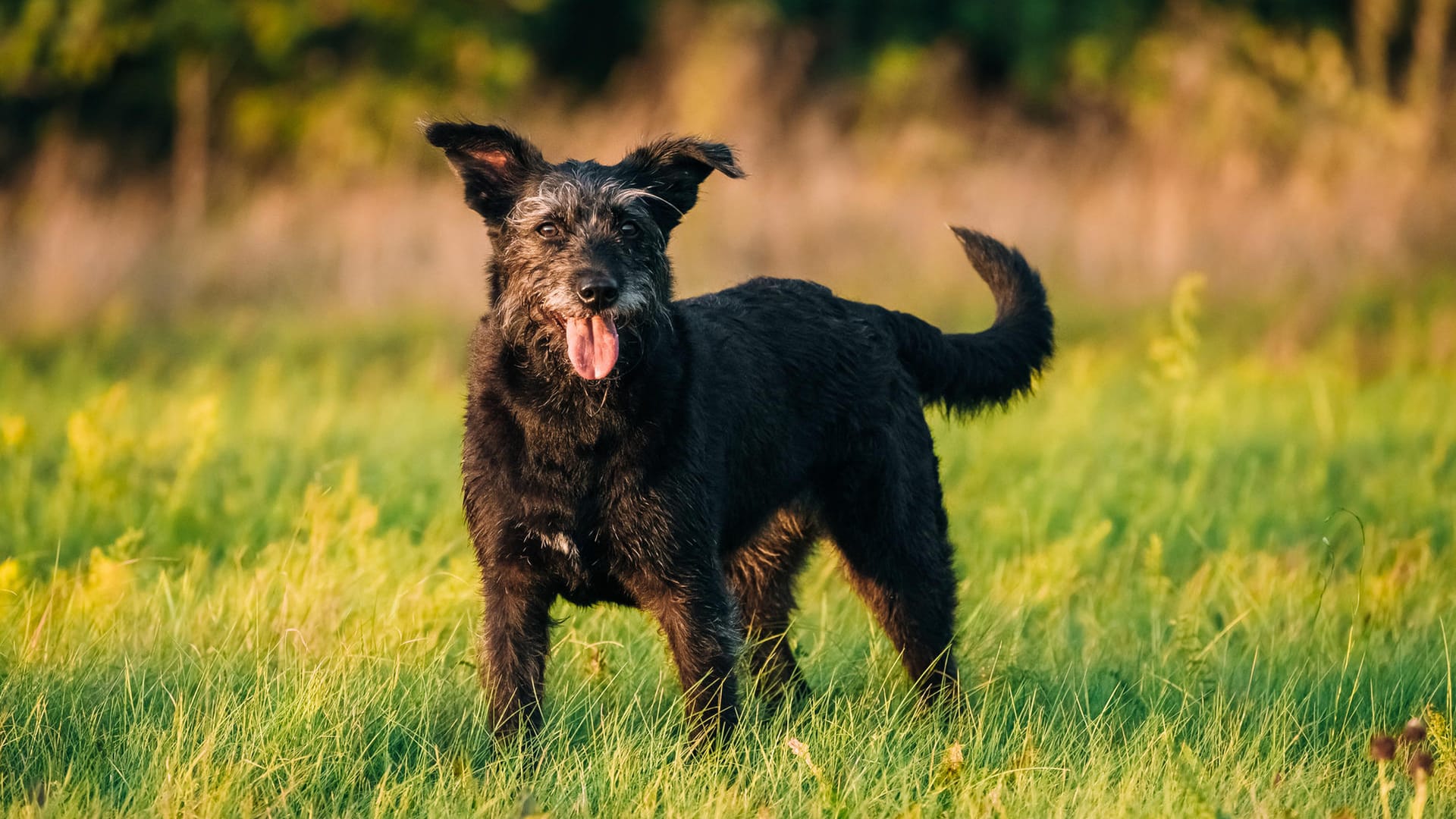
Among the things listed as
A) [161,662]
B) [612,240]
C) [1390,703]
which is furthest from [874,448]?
[161,662]

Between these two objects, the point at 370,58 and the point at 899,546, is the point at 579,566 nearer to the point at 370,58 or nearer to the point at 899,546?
the point at 899,546

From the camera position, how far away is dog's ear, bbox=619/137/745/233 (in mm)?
4590

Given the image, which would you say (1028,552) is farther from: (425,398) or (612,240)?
(425,398)

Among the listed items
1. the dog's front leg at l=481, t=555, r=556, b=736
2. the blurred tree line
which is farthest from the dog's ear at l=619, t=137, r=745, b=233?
the blurred tree line

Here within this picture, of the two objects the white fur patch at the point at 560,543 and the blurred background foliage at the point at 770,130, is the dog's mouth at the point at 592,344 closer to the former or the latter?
the white fur patch at the point at 560,543

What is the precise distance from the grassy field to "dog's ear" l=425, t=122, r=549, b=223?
1.41 meters

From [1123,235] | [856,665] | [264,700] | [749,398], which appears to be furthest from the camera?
[1123,235]

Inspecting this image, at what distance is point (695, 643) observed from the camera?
4.25 meters

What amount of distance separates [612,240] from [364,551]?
196 cm

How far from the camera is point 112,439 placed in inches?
263

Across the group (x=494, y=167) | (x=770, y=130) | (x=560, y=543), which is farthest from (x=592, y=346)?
(x=770, y=130)

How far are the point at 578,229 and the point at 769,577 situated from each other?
1595mm

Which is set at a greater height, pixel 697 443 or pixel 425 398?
pixel 697 443

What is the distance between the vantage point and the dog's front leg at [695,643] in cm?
425
